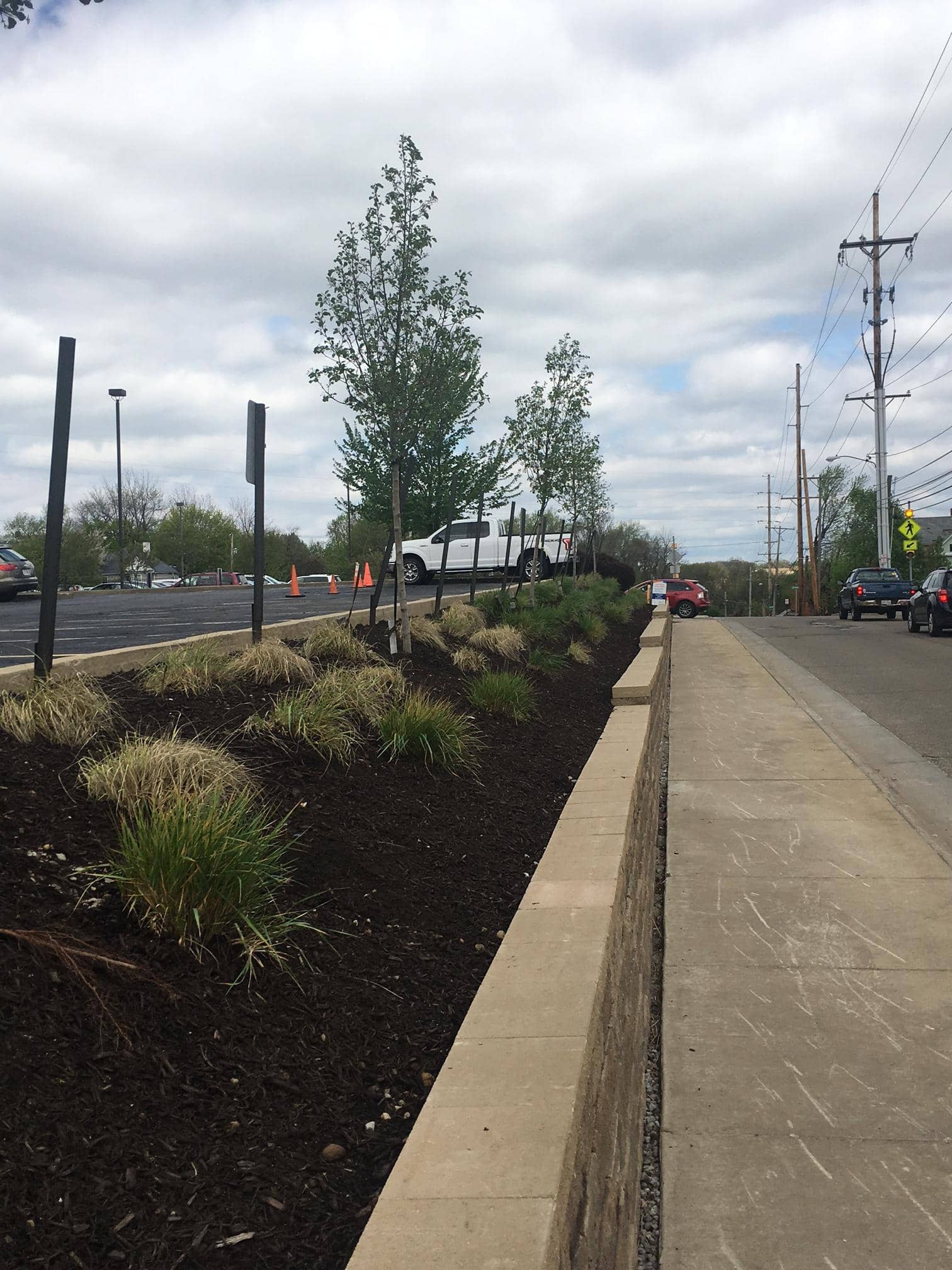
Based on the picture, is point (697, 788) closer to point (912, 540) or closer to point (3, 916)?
point (3, 916)

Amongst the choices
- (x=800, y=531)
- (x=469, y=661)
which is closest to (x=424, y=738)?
(x=469, y=661)

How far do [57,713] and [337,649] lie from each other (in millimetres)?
3973

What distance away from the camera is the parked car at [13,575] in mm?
23688

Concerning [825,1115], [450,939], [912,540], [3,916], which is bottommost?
[825,1115]

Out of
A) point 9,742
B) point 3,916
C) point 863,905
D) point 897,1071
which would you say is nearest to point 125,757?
point 9,742

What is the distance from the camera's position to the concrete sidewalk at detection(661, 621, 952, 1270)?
10.3 ft

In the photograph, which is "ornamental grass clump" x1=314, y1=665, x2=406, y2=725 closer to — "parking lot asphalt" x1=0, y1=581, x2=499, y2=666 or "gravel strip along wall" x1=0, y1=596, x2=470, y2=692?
"gravel strip along wall" x1=0, y1=596, x2=470, y2=692

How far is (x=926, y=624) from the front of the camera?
26.3m

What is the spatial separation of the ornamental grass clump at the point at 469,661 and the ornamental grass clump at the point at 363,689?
2.04 m

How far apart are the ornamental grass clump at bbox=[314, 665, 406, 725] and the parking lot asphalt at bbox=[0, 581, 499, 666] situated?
2.96 metres

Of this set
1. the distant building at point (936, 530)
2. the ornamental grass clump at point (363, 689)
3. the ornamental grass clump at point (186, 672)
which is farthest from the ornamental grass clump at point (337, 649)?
the distant building at point (936, 530)

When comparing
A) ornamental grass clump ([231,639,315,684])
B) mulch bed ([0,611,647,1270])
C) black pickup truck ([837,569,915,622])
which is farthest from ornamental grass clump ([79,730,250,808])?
black pickup truck ([837,569,915,622])

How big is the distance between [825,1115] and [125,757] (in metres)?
2.79

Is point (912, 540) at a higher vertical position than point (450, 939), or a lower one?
higher
